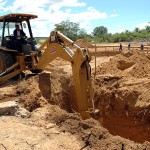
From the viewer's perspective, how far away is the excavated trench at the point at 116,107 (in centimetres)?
1184

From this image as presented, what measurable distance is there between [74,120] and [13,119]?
1616 mm

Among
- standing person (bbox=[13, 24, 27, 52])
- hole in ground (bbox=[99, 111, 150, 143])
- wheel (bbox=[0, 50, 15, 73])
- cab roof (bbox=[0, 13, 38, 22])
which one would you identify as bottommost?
hole in ground (bbox=[99, 111, 150, 143])

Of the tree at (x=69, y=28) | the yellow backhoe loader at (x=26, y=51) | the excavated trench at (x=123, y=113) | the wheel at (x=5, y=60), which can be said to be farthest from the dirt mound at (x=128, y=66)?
the tree at (x=69, y=28)

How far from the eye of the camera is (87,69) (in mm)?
8867

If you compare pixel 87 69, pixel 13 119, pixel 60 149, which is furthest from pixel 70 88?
pixel 60 149

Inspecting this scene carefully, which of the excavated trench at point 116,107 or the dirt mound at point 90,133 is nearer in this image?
the dirt mound at point 90,133

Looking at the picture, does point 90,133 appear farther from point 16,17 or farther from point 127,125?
point 16,17

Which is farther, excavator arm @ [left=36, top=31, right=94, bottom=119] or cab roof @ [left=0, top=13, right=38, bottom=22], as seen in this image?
cab roof @ [left=0, top=13, right=38, bottom=22]

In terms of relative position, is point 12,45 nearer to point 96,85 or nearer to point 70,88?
point 70,88

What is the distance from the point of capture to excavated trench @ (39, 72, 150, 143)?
1184cm

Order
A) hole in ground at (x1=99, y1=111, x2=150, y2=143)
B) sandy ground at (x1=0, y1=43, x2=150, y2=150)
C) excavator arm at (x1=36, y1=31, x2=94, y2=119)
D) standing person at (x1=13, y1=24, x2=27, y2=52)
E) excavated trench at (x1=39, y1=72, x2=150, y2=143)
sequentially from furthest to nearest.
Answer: hole in ground at (x1=99, y1=111, x2=150, y2=143)
standing person at (x1=13, y1=24, x2=27, y2=52)
excavated trench at (x1=39, y1=72, x2=150, y2=143)
excavator arm at (x1=36, y1=31, x2=94, y2=119)
sandy ground at (x1=0, y1=43, x2=150, y2=150)

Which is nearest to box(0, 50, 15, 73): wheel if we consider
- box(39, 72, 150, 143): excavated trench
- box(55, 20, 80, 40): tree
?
box(39, 72, 150, 143): excavated trench

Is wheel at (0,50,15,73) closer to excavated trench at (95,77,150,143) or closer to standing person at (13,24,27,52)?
standing person at (13,24,27,52)

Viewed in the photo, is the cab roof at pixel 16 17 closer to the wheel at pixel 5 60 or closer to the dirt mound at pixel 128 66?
the wheel at pixel 5 60
